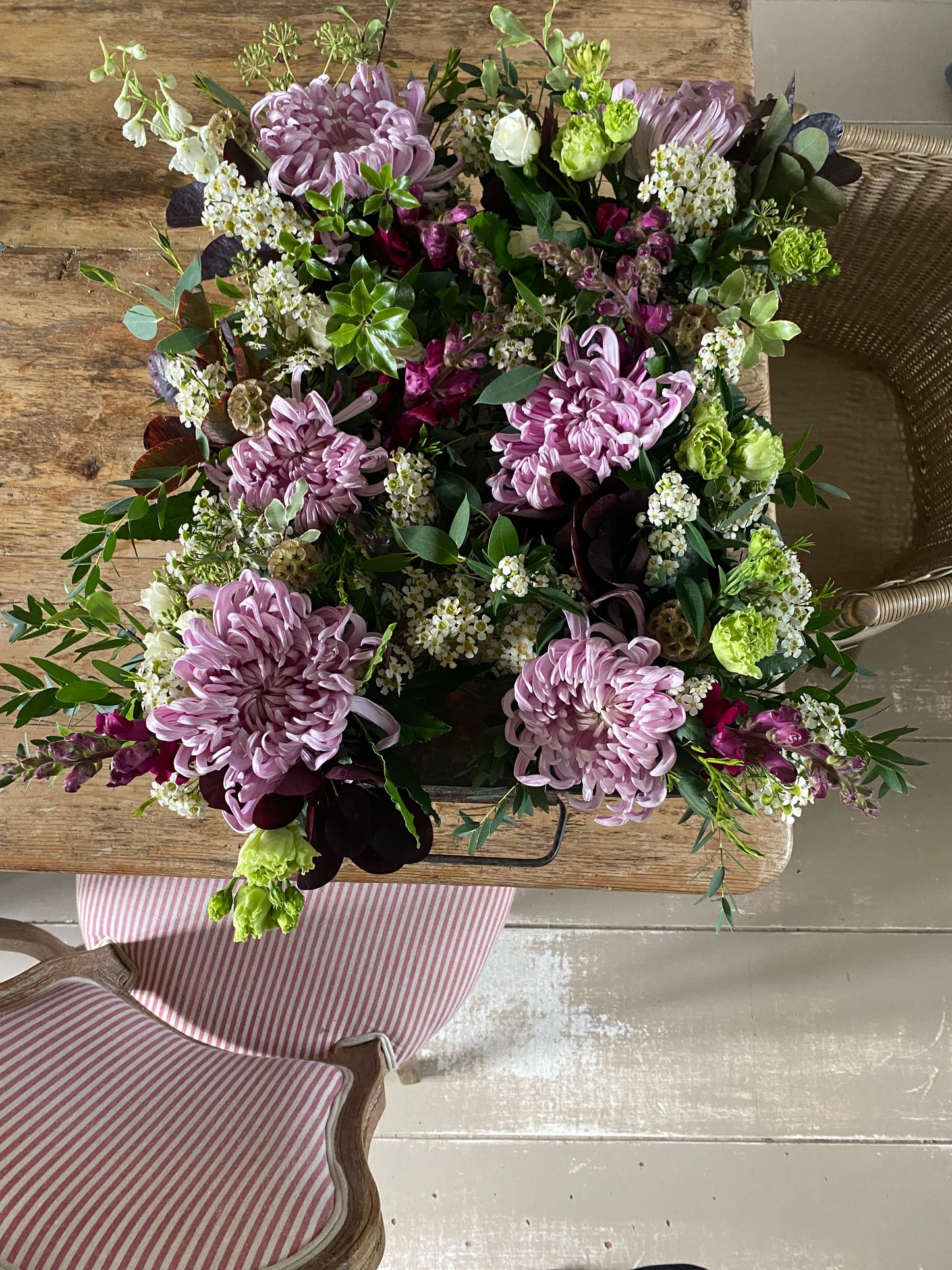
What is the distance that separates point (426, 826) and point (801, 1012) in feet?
4.04

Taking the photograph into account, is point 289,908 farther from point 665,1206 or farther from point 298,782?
point 665,1206

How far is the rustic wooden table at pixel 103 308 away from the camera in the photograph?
832 mm

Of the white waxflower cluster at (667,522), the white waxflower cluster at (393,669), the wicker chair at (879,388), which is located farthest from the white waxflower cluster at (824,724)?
the wicker chair at (879,388)

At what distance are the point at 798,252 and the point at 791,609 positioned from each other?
0.22 metres

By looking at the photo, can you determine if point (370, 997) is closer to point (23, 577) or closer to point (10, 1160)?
point (10, 1160)

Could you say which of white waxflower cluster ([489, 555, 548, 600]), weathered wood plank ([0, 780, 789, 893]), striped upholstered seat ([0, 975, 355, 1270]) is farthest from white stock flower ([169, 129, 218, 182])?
striped upholstered seat ([0, 975, 355, 1270])

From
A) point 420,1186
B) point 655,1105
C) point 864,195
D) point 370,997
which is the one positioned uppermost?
point 864,195

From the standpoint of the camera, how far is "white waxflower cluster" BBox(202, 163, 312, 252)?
524 millimetres

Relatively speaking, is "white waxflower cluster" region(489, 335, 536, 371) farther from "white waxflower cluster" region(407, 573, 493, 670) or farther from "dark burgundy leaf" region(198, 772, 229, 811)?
"dark burgundy leaf" region(198, 772, 229, 811)

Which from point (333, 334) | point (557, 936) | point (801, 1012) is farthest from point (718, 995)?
point (333, 334)

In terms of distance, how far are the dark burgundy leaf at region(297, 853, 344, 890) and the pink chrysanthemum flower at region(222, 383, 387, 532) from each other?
0.20 m

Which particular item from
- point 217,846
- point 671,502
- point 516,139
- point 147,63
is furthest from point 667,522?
point 147,63

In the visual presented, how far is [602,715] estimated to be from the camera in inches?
19.2

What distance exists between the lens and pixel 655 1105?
1438 millimetres
